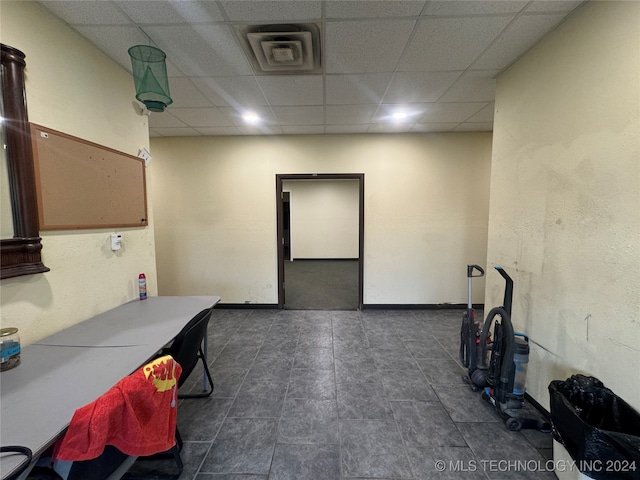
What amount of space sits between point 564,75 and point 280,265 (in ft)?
11.6

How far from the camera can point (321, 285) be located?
5.45 meters

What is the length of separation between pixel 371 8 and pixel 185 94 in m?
1.97

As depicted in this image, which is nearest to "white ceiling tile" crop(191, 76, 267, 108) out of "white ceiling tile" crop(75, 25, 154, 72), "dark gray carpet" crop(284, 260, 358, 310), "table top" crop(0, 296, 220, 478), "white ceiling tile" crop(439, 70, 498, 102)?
"white ceiling tile" crop(75, 25, 154, 72)

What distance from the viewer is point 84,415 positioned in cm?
83

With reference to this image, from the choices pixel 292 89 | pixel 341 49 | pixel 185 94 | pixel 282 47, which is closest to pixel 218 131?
pixel 185 94

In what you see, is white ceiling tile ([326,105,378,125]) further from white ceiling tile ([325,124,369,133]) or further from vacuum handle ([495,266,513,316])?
vacuum handle ([495,266,513,316])

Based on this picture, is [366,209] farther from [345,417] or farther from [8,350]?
[8,350]

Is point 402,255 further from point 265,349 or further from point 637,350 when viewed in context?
point 637,350

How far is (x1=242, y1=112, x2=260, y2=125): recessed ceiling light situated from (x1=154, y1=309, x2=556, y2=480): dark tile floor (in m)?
2.74

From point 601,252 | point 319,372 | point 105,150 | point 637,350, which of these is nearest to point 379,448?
point 319,372

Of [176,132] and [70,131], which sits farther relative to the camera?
[176,132]

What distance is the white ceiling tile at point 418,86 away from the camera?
7.34ft

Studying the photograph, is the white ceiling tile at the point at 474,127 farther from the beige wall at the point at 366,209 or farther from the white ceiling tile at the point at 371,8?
the white ceiling tile at the point at 371,8

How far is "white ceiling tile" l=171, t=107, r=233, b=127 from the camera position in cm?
290
